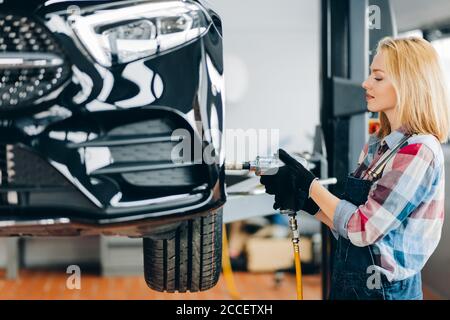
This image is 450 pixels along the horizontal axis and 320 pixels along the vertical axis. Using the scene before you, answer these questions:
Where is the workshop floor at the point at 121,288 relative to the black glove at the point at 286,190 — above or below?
below

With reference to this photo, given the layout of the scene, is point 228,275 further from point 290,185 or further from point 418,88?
point 418,88

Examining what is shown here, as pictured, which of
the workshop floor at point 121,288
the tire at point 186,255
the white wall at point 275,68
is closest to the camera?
the tire at point 186,255

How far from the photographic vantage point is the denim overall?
99cm

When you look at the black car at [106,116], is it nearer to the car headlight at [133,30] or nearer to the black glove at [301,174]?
the car headlight at [133,30]

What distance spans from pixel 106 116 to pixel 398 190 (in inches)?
19.9

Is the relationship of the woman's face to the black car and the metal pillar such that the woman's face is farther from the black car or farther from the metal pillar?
the metal pillar

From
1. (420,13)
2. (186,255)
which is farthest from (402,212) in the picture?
(420,13)

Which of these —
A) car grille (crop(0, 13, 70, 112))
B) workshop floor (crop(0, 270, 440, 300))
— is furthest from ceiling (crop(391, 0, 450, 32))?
car grille (crop(0, 13, 70, 112))

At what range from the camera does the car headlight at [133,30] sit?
2.77 feet

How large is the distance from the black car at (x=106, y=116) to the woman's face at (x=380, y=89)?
0.32 meters

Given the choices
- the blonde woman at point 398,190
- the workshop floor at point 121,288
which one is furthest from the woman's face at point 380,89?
the workshop floor at point 121,288

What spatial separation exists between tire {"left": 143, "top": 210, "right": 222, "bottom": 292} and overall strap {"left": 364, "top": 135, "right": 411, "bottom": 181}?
0.30 meters

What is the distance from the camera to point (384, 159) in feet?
3.27
